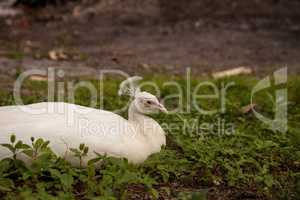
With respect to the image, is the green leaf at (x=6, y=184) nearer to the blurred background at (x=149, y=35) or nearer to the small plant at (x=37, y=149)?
the small plant at (x=37, y=149)

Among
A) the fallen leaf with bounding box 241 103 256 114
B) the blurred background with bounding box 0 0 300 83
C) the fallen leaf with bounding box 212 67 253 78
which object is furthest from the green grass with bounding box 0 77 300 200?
the blurred background with bounding box 0 0 300 83

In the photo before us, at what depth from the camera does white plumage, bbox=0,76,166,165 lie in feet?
11.3

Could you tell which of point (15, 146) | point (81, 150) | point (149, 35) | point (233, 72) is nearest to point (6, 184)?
point (15, 146)

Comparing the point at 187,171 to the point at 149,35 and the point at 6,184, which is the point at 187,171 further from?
the point at 149,35

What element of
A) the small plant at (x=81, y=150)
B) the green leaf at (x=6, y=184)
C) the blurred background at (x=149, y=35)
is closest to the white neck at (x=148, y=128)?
the small plant at (x=81, y=150)

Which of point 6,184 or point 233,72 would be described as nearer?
point 6,184

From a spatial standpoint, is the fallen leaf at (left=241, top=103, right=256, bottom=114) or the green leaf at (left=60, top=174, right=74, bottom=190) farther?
the fallen leaf at (left=241, top=103, right=256, bottom=114)

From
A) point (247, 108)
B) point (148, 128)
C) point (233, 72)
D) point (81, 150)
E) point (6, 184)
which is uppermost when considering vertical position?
point (233, 72)

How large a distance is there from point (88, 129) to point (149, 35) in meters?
6.42

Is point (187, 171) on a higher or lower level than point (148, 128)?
lower

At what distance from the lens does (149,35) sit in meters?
9.84

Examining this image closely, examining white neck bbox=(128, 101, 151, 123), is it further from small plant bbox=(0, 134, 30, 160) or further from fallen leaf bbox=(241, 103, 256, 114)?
fallen leaf bbox=(241, 103, 256, 114)

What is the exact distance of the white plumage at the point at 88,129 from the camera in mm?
3434

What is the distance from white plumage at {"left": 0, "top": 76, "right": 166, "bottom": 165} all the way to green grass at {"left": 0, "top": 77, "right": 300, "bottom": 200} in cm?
8
